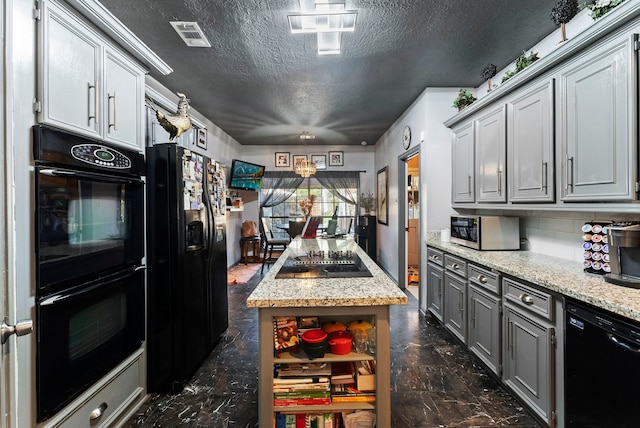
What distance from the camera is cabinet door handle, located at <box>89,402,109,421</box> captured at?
151cm

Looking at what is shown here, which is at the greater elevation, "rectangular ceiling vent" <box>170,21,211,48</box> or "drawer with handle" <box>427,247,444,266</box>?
"rectangular ceiling vent" <box>170,21,211,48</box>

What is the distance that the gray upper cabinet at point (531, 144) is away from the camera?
6.26 ft

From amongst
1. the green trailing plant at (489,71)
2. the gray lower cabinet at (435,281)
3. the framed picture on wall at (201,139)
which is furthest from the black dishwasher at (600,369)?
the framed picture on wall at (201,139)

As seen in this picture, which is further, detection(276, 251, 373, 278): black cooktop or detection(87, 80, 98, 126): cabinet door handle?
detection(276, 251, 373, 278): black cooktop

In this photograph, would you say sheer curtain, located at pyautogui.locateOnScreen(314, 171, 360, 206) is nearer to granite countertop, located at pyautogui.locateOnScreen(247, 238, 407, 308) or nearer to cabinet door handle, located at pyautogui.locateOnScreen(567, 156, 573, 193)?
cabinet door handle, located at pyautogui.locateOnScreen(567, 156, 573, 193)

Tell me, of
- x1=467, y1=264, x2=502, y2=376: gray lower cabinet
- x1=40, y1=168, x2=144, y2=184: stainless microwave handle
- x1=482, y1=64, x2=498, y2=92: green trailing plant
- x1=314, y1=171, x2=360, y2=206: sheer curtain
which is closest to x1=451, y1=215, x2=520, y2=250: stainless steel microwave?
x1=467, y1=264, x2=502, y2=376: gray lower cabinet

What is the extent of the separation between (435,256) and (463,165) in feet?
3.33

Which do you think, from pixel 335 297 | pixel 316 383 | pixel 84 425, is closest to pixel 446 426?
pixel 316 383

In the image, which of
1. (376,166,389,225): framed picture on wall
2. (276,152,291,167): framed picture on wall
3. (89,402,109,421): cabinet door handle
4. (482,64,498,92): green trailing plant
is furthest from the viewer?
(276,152,291,167): framed picture on wall

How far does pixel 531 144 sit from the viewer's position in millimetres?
2080

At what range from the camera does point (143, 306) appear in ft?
6.44

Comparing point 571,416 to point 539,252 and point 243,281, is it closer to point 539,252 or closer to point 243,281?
point 539,252

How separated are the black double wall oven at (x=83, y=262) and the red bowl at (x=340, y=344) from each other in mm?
1273

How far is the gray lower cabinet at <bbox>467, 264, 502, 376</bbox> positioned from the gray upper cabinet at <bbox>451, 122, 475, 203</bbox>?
94 centimetres
